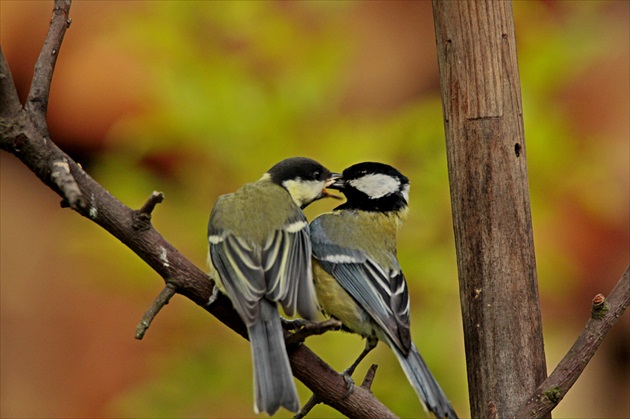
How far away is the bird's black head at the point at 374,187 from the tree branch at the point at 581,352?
102 centimetres

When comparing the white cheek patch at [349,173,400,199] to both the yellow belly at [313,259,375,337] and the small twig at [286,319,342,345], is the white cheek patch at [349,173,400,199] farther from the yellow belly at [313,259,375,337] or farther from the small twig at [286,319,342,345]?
the small twig at [286,319,342,345]

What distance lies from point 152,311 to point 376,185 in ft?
4.32

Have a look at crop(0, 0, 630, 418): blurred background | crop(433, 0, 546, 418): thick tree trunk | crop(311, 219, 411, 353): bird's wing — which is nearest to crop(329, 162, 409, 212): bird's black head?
crop(0, 0, 630, 418): blurred background

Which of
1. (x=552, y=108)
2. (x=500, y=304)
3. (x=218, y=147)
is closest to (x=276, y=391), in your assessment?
(x=500, y=304)

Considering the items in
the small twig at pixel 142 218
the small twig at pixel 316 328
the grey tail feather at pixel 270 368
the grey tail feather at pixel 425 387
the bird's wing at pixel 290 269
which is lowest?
the grey tail feather at pixel 425 387

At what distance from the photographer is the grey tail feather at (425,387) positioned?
2506 millimetres

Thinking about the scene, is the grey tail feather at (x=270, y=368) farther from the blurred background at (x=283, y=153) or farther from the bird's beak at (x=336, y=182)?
the bird's beak at (x=336, y=182)

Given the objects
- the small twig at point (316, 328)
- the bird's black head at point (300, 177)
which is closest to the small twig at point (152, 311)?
the small twig at point (316, 328)

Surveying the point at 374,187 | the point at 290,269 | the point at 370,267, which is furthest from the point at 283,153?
the point at 290,269

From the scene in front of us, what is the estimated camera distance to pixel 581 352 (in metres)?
2.43

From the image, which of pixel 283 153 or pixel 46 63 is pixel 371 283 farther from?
pixel 46 63

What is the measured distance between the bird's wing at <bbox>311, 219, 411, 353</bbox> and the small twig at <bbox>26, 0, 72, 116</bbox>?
1100mm

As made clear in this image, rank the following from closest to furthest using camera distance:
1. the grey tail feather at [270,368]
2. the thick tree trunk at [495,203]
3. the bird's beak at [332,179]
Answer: the grey tail feather at [270,368] < the thick tree trunk at [495,203] < the bird's beak at [332,179]

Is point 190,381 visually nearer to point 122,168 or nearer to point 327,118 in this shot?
point 122,168
